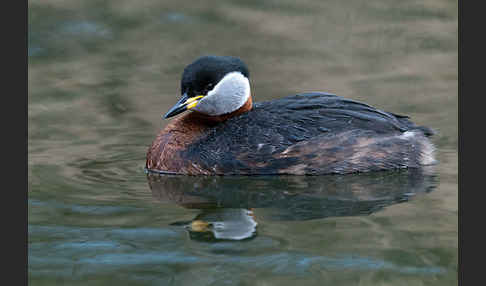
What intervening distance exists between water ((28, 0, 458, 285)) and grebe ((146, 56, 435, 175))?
15 centimetres

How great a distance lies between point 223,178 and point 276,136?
26.4 inches

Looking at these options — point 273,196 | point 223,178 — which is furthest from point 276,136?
point 273,196

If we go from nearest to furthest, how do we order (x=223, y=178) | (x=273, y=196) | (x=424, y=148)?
1. (x=273, y=196)
2. (x=223, y=178)
3. (x=424, y=148)

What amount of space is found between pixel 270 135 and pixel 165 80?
14.2 feet

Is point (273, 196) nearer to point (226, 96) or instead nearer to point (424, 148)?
point (226, 96)

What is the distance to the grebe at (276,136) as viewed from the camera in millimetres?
7750

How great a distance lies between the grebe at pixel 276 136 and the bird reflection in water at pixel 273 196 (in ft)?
0.36

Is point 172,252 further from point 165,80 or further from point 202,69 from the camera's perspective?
point 165,80

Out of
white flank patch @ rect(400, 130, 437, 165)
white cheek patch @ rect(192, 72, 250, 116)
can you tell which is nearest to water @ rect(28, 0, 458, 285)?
white flank patch @ rect(400, 130, 437, 165)

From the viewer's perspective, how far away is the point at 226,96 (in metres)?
8.09

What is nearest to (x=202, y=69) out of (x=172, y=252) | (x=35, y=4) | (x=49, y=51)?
(x=172, y=252)

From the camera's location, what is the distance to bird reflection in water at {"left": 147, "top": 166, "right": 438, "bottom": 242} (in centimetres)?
648

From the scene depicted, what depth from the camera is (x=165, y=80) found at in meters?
11.8

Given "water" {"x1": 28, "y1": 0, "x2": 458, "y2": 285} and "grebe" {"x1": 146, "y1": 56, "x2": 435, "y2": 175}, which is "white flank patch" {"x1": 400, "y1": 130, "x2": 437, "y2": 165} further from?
"water" {"x1": 28, "y1": 0, "x2": 458, "y2": 285}
